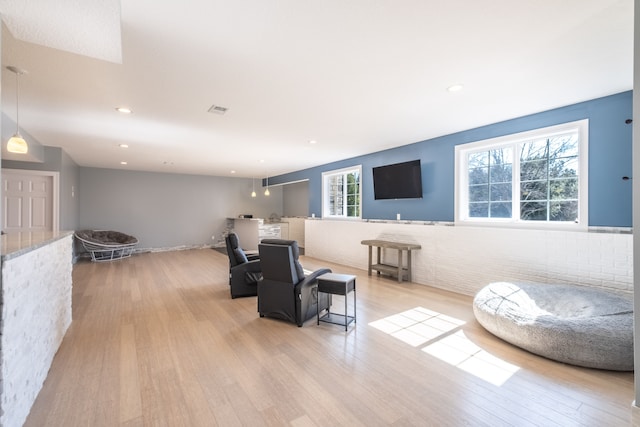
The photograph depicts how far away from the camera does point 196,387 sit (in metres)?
2.10

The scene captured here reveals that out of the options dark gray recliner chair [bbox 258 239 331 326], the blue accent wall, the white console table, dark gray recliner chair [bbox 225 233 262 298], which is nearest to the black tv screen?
the blue accent wall

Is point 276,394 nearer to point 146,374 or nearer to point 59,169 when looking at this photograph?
point 146,374

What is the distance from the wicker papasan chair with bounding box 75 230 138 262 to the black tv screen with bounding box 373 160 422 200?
21.9 ft

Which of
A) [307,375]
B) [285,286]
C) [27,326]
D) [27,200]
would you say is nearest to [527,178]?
[285,286]

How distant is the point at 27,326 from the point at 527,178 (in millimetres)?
5491

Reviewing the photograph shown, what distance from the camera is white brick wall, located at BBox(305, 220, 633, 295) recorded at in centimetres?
312

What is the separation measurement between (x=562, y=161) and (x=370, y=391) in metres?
3.78

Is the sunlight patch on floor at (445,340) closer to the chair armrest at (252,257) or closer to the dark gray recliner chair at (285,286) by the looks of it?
the dark gray recliner chair at (285,286)

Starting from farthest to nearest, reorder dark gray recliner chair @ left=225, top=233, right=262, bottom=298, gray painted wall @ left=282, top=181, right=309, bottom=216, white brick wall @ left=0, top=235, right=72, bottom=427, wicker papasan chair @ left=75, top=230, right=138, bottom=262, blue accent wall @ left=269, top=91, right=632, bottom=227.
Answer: gray painted wall @ left=282, top=181, right=309, bottom=216 < wicker papasan chair @ left=75, top=230, right=138, bottom=262 < dark gray recliner chair @ left=225, top=233, right=262, bottom=298 < blue accent wall @ left=269, top=91, right=632, bottom=227 < white brick wall @ left=0, top=235, right=72, bottom=427

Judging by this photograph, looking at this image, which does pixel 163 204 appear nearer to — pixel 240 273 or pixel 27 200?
pixel 27 200

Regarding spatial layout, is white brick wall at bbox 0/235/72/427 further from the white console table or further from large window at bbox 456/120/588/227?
large window at bbox 456/120/588/227

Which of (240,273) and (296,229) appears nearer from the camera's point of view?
(240,273)

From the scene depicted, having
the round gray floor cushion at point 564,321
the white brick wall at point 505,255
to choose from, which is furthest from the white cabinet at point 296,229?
the round gray floor cushion at point 564,321

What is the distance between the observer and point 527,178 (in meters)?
3.98
